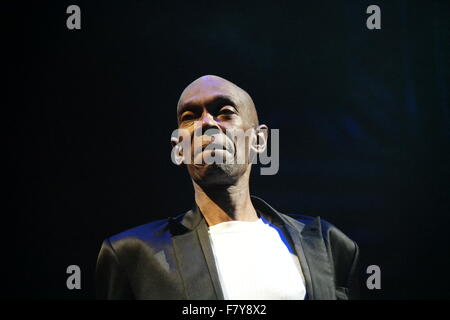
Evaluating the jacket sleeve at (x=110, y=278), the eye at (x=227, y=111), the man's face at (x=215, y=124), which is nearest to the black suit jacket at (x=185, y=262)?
the jacket sleeve at (x=110, y=278)

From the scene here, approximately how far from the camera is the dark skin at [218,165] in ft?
7.86

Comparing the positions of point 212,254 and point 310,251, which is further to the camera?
point 310,251

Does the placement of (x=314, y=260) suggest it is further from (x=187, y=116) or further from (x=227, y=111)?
(x=187, y=116)

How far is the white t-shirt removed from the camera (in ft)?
7.36

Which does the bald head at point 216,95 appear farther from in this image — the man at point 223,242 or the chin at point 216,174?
the chin at point 216,174

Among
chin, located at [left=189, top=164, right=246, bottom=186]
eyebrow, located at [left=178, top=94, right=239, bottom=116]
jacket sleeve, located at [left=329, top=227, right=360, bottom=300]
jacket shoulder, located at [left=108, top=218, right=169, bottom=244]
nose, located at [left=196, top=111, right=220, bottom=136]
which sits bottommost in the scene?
jacket sleeve, located at [left=329, top=227, right=360, bottom=300]

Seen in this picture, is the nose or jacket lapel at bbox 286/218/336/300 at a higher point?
the nose

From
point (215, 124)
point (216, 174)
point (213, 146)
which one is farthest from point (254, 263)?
point (215, 124)

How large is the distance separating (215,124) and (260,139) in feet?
1.10

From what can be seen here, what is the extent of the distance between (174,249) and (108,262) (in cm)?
33

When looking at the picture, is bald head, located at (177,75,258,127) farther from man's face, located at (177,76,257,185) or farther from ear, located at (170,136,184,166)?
ear, located at (170,136,184,166)

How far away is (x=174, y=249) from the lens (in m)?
2.26

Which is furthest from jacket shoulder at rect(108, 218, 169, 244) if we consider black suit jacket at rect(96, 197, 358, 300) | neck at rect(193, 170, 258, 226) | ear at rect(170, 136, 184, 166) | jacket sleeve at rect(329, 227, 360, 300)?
jacket sleeve at rect(329, 227, 360, 300)

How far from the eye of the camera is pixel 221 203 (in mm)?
2445
